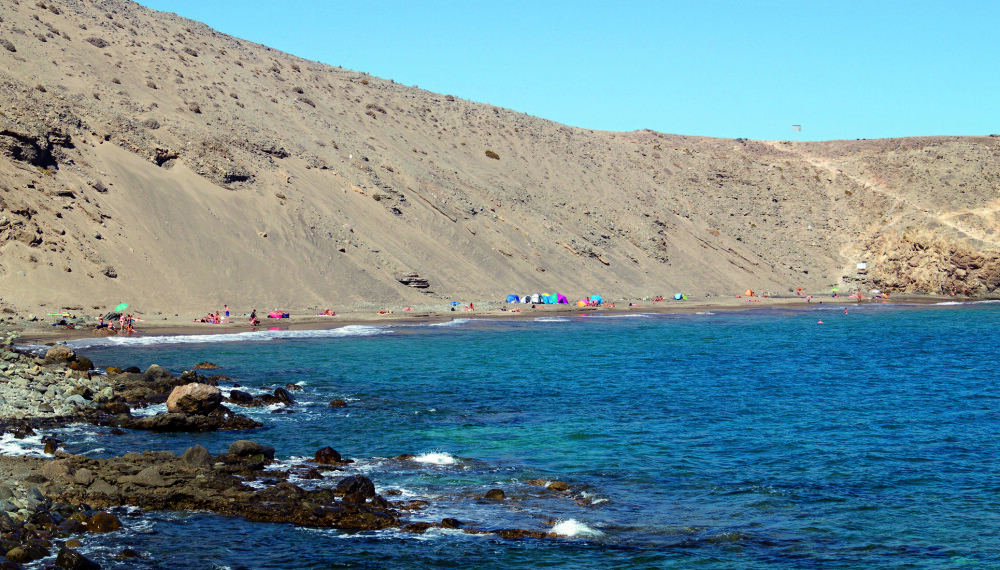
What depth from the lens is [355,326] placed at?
59562mm

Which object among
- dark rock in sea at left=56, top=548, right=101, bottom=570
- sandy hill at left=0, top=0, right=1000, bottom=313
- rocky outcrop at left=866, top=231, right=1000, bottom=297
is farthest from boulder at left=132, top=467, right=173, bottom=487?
rocky outcrop at left=866, top=231, right=1000, bottom=297

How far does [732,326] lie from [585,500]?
51.9 meters

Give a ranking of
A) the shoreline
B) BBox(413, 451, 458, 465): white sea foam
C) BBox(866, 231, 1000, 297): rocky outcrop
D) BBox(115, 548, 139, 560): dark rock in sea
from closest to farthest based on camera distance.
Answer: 1. BBox(115, 548, 139, 560): dark rock in sea
2. BBox(413, 451, 458, 465): white sea foam
3. the shoreline
4. BBox(866, 231, 1000, 297): rocky outcrop

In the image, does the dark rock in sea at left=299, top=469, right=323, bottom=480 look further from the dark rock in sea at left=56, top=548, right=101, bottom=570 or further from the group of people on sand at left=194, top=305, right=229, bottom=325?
the group of people on sand at left=194, top=305, right=229, bottom=325

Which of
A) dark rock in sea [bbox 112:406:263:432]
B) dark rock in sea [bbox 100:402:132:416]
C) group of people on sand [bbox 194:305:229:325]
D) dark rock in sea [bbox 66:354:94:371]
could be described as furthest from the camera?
group of people on sand [bbox 194:305:229:325]

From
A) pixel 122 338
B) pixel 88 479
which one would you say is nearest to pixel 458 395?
pixel 88 479

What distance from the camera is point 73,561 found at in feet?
49.2

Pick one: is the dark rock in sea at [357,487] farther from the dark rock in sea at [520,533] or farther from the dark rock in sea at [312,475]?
the dark rock in sea at [520,533]

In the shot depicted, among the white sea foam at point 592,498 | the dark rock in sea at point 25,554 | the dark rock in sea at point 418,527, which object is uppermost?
the dark rock in sea at point 25,554

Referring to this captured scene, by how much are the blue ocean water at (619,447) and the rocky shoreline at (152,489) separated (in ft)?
1.89

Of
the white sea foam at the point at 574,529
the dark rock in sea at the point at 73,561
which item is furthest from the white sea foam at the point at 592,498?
the dark rock in sea at the point at 73,561

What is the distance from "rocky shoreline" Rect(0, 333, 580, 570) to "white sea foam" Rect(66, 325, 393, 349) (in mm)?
18606

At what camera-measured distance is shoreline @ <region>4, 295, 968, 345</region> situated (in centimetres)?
4759

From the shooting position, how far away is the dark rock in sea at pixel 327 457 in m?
23.5
